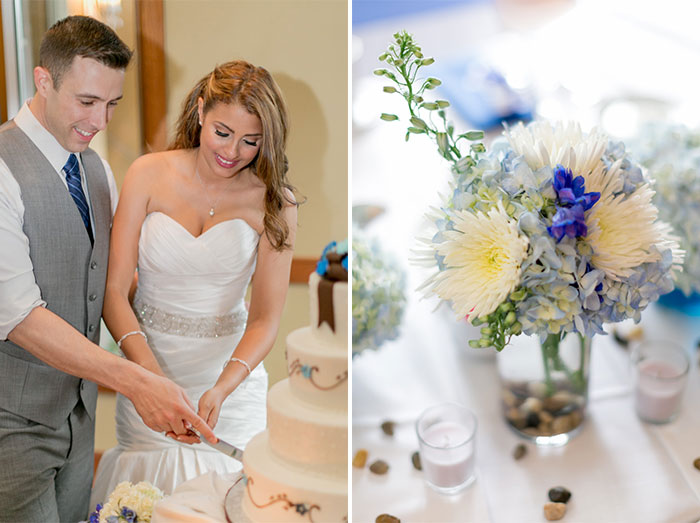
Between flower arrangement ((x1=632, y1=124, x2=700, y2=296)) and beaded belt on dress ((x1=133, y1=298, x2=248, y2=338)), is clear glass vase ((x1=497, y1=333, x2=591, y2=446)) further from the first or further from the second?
beaded belt on dress ((x1=133, y1=298, x2=248, y2=338))

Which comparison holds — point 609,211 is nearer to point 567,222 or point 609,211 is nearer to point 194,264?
point 567,222

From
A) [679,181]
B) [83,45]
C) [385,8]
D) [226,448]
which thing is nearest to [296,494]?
[226,448]

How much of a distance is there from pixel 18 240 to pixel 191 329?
204 mm

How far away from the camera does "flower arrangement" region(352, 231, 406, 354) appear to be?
3.21 feet

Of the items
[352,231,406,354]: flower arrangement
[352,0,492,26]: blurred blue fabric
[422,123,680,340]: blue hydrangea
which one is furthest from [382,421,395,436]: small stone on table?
[352,0,492,26]: blurred blue fabric

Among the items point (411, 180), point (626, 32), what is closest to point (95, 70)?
point (411, 180)

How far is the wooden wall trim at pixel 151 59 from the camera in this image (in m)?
0.72

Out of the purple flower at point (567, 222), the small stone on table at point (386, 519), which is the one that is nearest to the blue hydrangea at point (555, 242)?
the purple flower at point (567, 222)

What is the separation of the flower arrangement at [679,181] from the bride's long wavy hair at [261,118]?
0.64 m

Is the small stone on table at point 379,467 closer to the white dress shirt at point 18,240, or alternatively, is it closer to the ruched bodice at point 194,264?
the ruched bodice at point 194,264

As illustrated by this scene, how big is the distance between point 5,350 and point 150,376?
6.3 inches

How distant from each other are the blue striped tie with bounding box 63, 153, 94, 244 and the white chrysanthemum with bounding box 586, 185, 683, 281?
55cm

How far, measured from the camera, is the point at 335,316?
722 mm

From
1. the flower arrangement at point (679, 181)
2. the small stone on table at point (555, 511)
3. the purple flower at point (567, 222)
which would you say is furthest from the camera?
the flower arrangement at point (679, 181)
